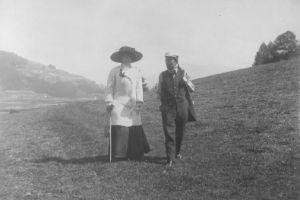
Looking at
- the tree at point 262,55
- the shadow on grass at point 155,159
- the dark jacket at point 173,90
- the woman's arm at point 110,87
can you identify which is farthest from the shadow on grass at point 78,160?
the tree at point 262,55

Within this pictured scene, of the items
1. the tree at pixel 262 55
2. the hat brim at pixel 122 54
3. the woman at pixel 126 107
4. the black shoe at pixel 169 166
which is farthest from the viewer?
the tree at pixel 262 55

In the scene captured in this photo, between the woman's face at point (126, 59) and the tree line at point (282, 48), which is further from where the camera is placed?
the tree line at point (282, 48)

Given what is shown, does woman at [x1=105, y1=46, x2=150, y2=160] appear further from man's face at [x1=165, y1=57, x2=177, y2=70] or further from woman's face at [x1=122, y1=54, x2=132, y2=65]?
man's face at [x1=165, y1=57, x2=177, y2=70]

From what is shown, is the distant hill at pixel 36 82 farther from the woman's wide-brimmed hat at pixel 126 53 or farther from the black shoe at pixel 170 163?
the black shoe at pixel 170 163

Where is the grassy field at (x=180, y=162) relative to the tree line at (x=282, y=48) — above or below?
below

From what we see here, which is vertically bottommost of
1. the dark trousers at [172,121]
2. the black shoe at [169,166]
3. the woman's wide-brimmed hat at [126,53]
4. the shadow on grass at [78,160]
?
the shadow on grass at [78,160]

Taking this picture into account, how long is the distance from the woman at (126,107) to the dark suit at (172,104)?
0.90 m

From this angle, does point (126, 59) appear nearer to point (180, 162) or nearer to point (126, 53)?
point (126, 53)

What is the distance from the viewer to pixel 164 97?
34.5ft

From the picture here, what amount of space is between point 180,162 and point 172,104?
1451 millimetres

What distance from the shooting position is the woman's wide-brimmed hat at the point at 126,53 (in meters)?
11.2

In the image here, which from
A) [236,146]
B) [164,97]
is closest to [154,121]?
[236,146]

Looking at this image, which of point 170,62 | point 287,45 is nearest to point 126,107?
point 170,62

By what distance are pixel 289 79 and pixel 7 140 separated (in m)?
18.4
